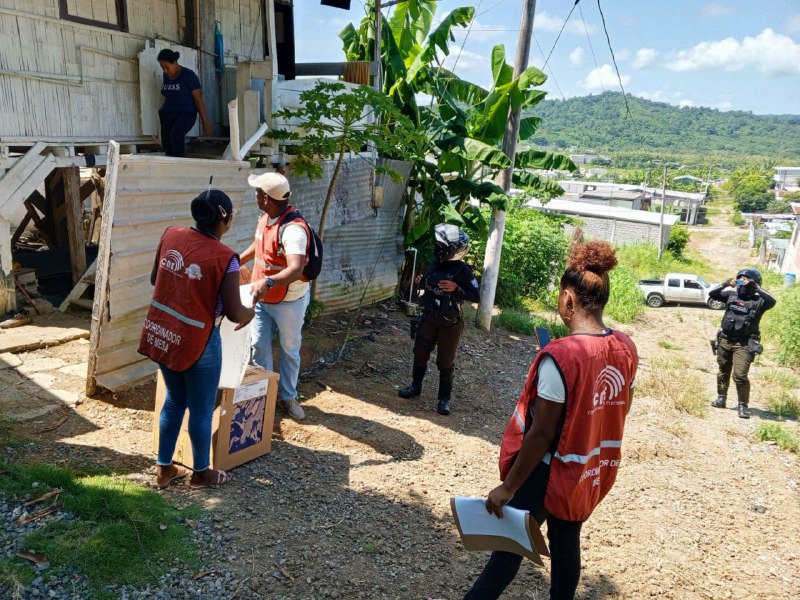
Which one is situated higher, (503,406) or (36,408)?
(36,408)

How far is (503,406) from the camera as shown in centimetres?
687

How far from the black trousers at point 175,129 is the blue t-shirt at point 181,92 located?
7cm

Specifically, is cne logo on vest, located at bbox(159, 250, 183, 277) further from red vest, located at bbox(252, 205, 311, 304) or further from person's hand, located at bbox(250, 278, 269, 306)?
red vest, located at bbox(252, 205, 311, 304)

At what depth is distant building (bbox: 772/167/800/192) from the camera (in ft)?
335

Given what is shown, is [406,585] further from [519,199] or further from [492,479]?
[519,199]

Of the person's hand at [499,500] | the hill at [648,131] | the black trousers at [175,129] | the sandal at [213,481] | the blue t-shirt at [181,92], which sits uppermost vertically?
the hill at [648,131]

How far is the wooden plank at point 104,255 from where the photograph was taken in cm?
441

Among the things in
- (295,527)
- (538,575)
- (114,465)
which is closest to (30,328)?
(114,465)

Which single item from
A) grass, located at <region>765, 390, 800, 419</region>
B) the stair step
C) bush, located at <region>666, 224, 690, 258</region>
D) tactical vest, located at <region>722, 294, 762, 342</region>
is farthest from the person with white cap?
bush, located at <region>666, 224, 690, 258</region>

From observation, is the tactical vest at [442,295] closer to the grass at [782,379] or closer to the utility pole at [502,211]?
the utility pole at [502,211]

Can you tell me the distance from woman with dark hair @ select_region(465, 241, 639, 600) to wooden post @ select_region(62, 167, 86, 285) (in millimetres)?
6876

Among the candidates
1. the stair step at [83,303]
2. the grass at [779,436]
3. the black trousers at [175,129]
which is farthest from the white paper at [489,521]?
the black trousers at [175,129]

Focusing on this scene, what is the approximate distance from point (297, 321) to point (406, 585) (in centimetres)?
220

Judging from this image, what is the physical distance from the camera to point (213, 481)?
3725 mm
